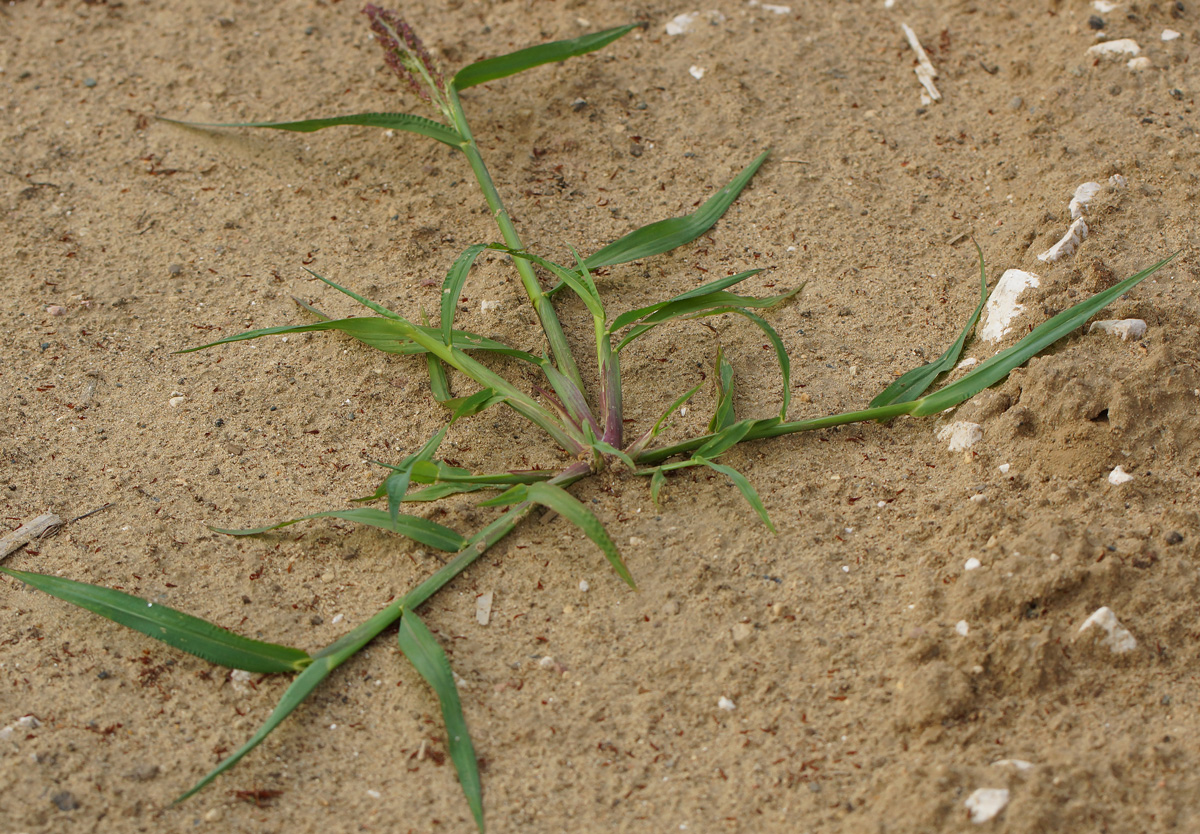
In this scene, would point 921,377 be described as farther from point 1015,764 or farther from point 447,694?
point 447,694

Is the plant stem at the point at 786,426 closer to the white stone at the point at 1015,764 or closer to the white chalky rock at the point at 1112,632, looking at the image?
the white chalky rock at the point at 1112,632

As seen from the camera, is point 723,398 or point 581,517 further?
point 723,398

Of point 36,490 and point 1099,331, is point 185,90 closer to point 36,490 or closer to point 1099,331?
point 36,490

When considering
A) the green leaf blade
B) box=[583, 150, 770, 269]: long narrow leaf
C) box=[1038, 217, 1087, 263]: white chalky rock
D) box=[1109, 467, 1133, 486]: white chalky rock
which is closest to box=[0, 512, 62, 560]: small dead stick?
the green leaf blade

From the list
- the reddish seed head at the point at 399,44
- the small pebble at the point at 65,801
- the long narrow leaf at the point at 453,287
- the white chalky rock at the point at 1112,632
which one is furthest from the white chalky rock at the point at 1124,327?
the small pebble at the point at 65,801

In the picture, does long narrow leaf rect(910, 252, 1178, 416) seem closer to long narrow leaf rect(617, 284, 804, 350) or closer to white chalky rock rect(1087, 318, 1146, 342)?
white chalky rock rect(1087, 318, 1146, 342)

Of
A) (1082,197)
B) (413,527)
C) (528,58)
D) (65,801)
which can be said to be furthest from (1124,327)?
(65,801)
